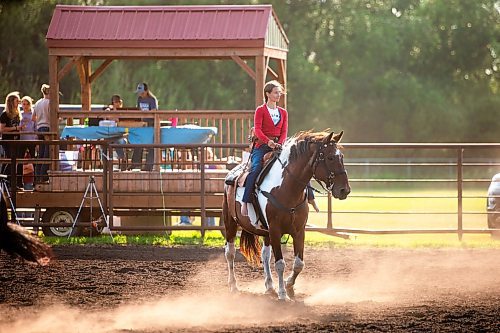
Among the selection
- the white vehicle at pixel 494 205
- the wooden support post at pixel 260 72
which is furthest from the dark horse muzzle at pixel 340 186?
the white vehicle at pixel 494 205

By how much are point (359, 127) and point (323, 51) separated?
5119 millimetres

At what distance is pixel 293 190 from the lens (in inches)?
433

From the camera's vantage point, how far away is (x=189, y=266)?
13875 mm

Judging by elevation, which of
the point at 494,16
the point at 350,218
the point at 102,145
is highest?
the point at 494,16

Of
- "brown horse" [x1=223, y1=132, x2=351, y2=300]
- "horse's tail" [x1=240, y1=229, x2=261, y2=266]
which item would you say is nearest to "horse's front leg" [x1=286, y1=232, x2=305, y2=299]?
"brown horse" [x1=223, y1=132, x2=351, y2=300]

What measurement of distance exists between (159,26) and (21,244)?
35.2 feet

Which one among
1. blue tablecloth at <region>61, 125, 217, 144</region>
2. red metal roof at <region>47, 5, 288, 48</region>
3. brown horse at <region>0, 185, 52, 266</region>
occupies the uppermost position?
red metal roof at <region>47, 5, 288, 48</region>

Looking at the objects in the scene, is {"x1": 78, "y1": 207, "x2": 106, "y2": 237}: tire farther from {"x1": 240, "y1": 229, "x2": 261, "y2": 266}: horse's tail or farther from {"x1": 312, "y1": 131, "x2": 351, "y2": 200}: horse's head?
{"x1": 312, "y1": 131, "x2": 351, "y2": 200}: horse's head

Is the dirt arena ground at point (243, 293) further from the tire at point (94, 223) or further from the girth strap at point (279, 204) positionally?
the tire at point (94, 223)

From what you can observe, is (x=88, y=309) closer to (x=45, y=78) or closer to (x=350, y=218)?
(x=350, y=218)

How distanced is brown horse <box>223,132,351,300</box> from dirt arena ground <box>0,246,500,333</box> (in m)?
0.42

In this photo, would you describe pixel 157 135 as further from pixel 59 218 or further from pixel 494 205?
pixel 494 205

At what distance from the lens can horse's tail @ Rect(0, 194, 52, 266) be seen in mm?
8688

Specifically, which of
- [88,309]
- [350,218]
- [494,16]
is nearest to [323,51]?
[494,16]
